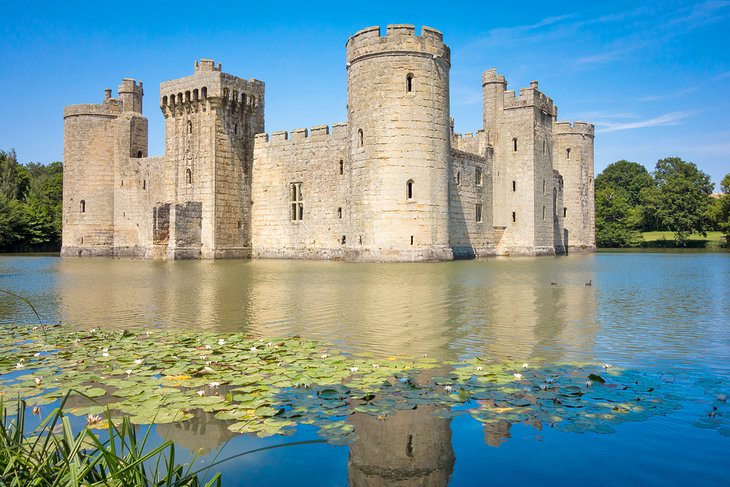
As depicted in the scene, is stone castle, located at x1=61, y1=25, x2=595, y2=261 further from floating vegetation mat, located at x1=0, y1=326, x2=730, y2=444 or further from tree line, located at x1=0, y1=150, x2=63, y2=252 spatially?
floating vegetation mat, located at x1=0, y1=326, x2=730, y2=444

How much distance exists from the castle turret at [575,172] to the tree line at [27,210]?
130 feet

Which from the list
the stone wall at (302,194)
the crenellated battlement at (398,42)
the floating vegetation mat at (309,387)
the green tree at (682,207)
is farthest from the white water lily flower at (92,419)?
the green tree at (682,207)

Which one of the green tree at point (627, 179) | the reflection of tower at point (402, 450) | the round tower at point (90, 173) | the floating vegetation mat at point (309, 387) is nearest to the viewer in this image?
the reflection of tower at point (402, 450)

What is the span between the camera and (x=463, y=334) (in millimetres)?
8344

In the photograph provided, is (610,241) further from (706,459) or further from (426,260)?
(706,459)

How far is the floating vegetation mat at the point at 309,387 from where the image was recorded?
4.64 metres

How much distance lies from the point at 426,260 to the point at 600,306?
52.3 ft

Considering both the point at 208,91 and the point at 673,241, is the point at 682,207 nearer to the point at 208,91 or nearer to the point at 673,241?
the point at 673,241

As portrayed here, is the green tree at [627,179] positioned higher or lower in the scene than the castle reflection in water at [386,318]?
higher

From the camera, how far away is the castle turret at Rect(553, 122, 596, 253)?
43375 mm

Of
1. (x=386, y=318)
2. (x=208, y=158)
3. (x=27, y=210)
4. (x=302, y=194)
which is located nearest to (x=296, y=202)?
(x=302, y=194)

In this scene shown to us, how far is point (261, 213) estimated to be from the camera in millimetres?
35344

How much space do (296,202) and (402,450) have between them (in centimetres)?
3045

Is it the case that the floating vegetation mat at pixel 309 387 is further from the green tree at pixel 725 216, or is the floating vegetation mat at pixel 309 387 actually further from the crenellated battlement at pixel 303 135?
the green tree at pixel 725 216
